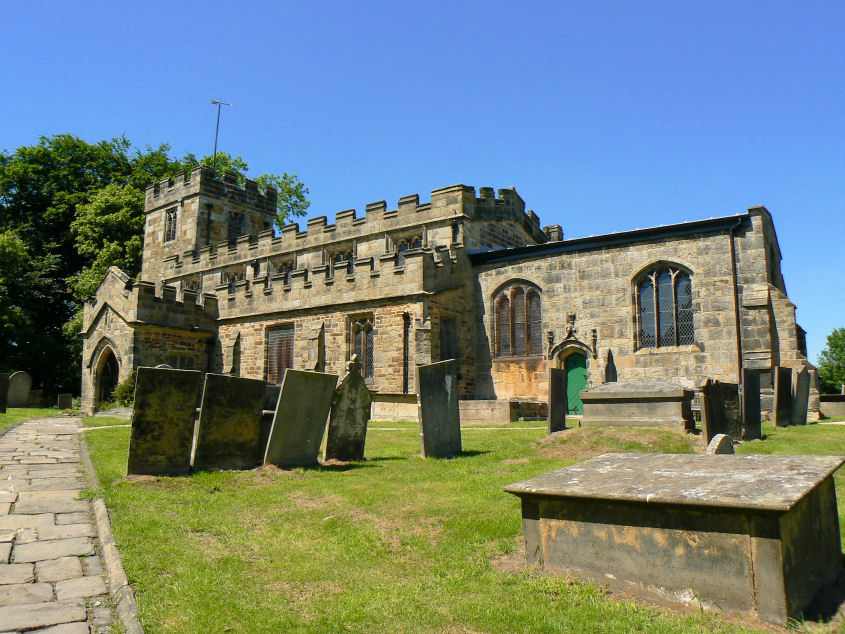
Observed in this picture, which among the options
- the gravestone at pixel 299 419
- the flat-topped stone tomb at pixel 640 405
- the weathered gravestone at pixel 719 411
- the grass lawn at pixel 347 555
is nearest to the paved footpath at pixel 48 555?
the grass lawn at pixel 347 555

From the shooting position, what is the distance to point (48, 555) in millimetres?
4547

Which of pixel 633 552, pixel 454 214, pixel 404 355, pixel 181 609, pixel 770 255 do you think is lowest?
pixel 181 609

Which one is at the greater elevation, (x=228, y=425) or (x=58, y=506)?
(x=228, y=425)

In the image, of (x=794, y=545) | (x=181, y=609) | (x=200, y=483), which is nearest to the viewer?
(x=794, y=545)

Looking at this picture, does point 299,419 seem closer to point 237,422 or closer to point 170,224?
point 237,422

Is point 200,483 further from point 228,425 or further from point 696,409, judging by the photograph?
point 696,409

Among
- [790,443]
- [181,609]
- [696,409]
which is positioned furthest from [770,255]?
[181,609]

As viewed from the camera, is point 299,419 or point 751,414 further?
point 751,414

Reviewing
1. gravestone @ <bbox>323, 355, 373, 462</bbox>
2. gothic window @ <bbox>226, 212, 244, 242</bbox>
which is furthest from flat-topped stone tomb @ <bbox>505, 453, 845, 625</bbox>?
gothic window @ <bbox>226, 212, 244, 242</bbox>

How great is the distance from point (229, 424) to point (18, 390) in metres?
21.3

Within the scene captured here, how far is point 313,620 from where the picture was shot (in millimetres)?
3428

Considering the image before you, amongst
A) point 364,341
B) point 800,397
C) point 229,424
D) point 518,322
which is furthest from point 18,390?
point 800,397

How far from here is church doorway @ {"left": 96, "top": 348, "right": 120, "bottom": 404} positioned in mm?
22531

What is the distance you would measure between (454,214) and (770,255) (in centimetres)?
1025
